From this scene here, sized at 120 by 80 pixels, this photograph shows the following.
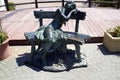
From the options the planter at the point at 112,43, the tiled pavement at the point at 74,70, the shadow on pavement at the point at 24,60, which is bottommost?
the tiled pavement at the point at 74,70

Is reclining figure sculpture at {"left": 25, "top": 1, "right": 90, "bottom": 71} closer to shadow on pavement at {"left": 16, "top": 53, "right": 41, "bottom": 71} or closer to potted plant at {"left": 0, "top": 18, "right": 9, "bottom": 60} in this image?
shadow on pavement at {"left": 16, "top": 53, "right": 41, "bottom": 71}

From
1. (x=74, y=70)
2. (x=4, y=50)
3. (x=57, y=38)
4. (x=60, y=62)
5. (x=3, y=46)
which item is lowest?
(x=74, y=70)

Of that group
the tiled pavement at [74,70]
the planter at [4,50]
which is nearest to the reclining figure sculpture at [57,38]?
the tiled pavement at [74,70]

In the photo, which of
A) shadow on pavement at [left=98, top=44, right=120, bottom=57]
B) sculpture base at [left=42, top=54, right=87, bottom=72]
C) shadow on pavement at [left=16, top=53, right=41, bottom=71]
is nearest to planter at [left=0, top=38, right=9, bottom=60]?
shadow on pavement at [left=16, top=53, right=41, bottom=71]

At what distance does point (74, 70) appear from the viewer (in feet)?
14.2

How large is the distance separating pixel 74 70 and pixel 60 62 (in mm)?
334

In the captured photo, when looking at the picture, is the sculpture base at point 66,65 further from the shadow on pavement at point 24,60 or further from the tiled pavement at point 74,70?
the shadow on pavement at point 24,60

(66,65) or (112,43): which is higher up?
(112,43)

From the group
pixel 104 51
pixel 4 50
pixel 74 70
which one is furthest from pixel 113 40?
pixel 4 50

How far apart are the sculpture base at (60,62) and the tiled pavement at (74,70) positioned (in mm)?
85

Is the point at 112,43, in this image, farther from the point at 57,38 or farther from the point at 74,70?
the point at 57,38

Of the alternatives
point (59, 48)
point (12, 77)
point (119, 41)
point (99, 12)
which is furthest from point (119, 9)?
point (12, 77)

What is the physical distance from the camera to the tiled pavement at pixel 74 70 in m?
4.08

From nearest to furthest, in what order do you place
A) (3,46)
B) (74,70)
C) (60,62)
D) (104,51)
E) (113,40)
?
(74,70)
(60,62)
(3,46)
(113,40)
(104,51)
